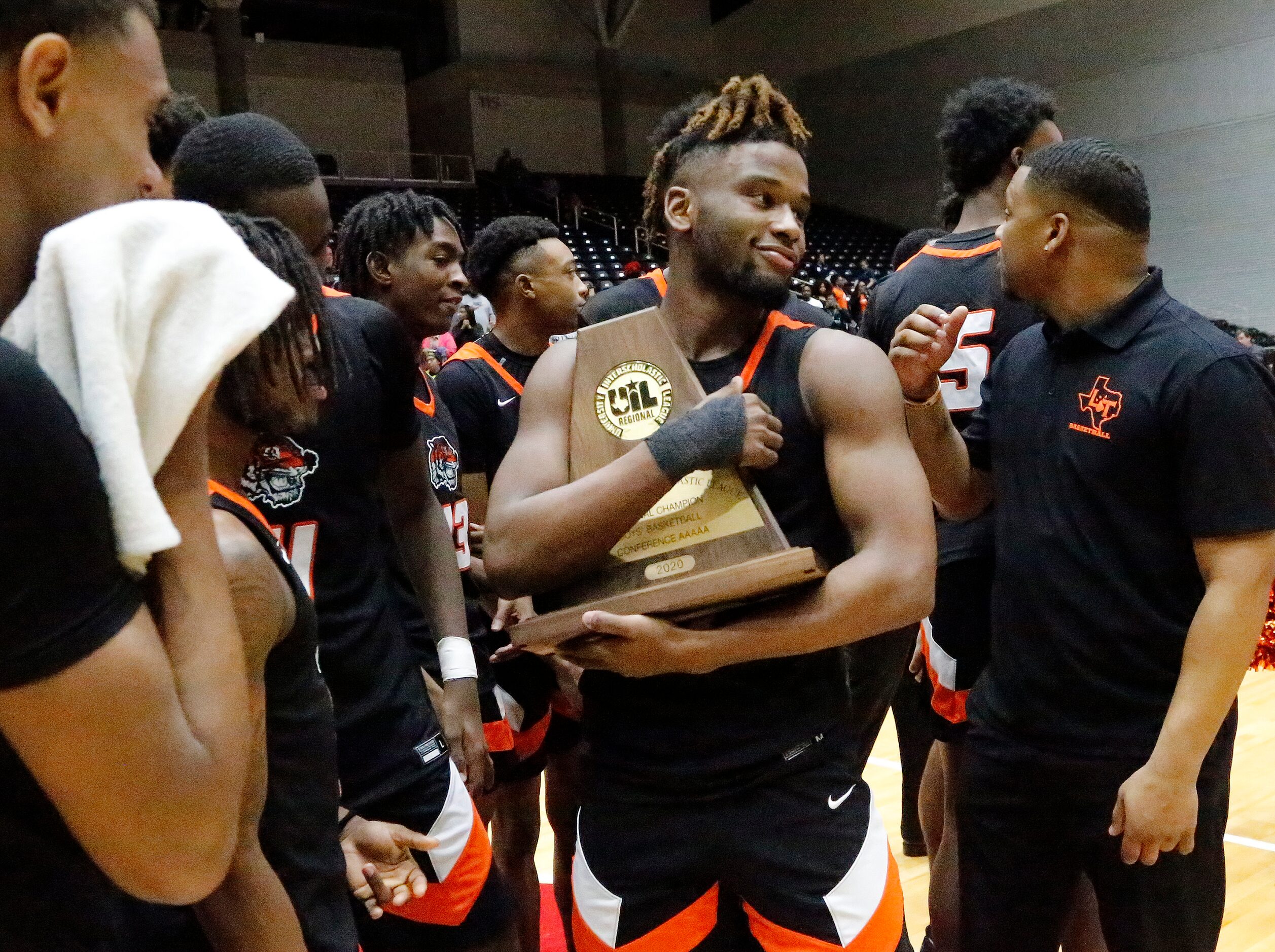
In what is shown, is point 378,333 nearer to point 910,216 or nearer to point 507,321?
point 507,321

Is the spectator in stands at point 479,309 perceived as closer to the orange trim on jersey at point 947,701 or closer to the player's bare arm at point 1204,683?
the orange trim on jersey at point 947,701

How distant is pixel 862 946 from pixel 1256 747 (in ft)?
13.4

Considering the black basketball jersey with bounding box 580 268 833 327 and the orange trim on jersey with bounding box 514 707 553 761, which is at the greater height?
the black basketball jersey with bounding box 580 268 833 327

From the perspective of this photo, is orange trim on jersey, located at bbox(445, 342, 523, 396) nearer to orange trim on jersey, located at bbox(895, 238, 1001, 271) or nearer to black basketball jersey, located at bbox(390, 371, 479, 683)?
black basketball jersey, located at bbox(390, 371, 479, 683)

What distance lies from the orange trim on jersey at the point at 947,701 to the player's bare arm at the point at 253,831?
1.99m

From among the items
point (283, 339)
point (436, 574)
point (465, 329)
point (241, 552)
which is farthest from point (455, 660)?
point (465, 329)

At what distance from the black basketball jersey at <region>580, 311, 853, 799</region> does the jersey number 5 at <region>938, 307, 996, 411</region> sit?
1.23 meters

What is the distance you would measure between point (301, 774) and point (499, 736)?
1.74 m

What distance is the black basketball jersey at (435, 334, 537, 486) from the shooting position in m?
3.44

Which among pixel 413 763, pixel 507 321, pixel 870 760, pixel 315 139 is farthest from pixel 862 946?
pixel 315 139

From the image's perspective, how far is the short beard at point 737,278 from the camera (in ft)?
6.29

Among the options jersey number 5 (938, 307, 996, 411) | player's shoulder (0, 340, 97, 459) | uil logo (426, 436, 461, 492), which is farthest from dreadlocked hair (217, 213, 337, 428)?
jersey number 5 (938, 307, 996, 411)

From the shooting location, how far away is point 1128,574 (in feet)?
6.77

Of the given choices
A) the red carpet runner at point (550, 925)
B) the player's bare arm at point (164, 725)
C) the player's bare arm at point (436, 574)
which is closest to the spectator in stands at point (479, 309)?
the red carpet runner at point (550, 925)
